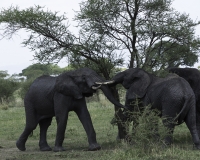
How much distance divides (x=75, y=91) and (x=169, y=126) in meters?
2.26

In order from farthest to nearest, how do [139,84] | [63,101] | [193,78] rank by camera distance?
[193,78]
[63,101]
[139,84]

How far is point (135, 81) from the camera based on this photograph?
37.0ft

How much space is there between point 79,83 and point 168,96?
2108 millimetres

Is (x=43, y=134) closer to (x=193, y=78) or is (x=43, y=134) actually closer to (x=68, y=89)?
(x=68, y=89)

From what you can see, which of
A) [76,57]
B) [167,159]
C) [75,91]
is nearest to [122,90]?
[76,57]

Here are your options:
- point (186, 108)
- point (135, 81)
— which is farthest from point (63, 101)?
point (186, 108)

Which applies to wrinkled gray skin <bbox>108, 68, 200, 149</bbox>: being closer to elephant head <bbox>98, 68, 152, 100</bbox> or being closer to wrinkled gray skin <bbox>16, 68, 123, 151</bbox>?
elephant head <bbox>98, 68, 152, 100</bbox>

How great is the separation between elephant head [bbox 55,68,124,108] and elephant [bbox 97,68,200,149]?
26 centimetres

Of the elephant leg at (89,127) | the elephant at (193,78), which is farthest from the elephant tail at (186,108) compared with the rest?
the elephant leg at (89,127)

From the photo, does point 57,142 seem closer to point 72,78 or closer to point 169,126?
point 72,78

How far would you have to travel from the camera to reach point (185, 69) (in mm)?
11992

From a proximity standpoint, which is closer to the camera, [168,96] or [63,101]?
[168,96]

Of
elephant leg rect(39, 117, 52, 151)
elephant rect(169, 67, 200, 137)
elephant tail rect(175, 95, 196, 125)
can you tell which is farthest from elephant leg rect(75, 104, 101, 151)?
elephant rect(169, 67, 200, 137)

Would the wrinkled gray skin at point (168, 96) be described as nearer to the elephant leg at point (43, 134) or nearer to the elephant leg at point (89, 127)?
the elephant leg at point (89, 127)
